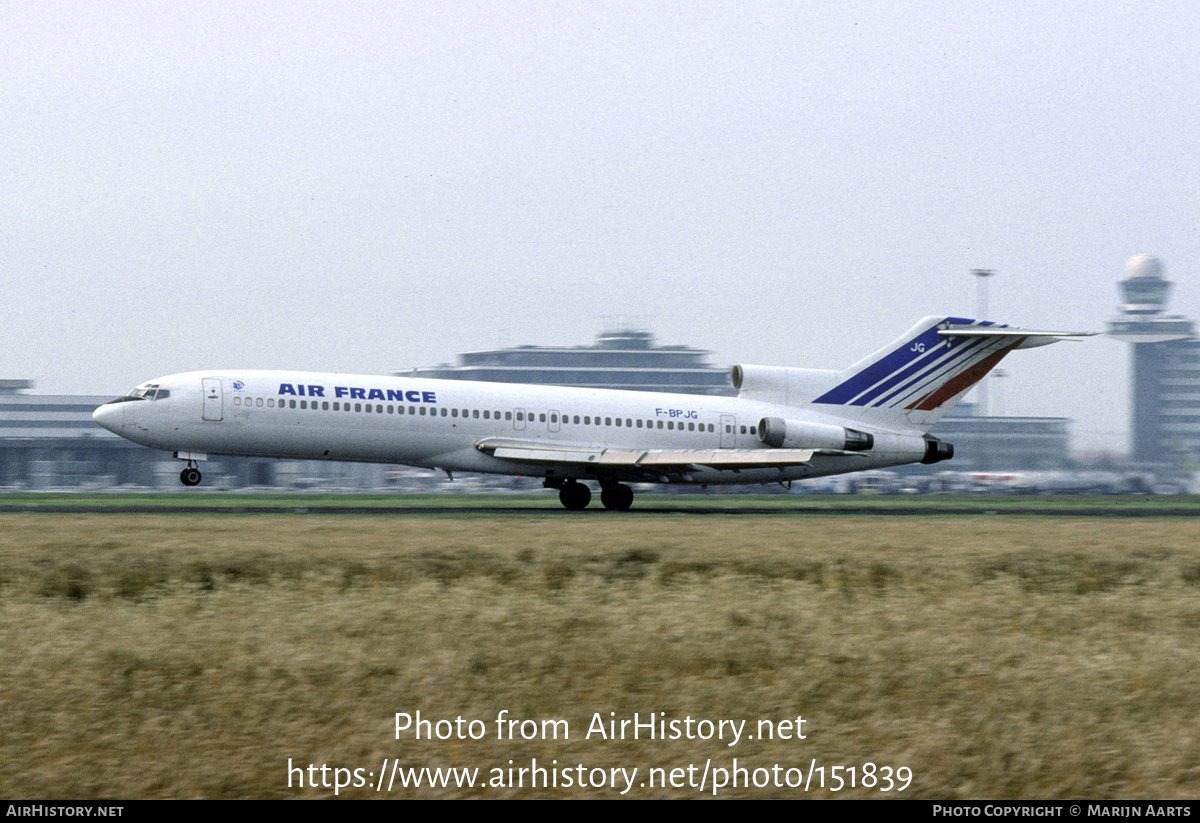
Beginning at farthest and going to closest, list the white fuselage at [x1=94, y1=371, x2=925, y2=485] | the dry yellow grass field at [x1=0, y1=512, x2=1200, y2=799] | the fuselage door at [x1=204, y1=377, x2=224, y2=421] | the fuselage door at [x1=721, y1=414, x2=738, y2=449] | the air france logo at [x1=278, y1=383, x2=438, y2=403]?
the fuselage door at [x1=721, y1=414, x2=738, y2=449] < the air france logo at [x1=278, y1=383, x2=438, y2=403] < the white fuselage at [x1=94, y1=371, x2=925, y2=485] < the fuselage door at [x1=204, y1=377, x2=224, y2=421] < the dry yellow grass field at [x1=0, y1=512, x2=1200, y2=799]

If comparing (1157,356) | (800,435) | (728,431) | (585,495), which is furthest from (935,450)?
(1157,356)

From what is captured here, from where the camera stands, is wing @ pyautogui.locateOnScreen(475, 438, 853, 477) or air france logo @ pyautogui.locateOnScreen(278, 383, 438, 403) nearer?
air france logo @ pyautogui.locateOnScreen(278, 383, 438, 403)

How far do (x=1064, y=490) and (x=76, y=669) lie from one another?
2181 inches

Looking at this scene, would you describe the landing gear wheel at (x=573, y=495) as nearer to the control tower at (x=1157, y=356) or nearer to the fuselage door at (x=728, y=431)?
the fuselage door at (x=728, y=431)

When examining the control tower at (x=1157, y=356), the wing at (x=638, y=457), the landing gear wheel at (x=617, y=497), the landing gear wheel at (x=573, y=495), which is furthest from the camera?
the control tower at (x=1157, y=356)

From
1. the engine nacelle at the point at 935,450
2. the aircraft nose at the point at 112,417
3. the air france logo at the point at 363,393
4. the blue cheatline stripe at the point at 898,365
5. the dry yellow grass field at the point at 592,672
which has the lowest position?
the dry yellow grass field at the point at 592,672

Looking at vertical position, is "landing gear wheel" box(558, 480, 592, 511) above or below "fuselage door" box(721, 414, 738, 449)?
below

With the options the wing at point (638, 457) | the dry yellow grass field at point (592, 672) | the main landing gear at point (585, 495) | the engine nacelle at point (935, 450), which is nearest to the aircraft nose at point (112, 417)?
the wing at point (638, 457)

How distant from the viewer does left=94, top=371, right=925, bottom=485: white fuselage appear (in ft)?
102

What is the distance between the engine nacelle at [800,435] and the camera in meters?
35.1

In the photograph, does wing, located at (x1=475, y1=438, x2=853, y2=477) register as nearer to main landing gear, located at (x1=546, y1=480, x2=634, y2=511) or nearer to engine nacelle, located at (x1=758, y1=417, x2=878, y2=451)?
main landing gear, located at (x1=546, y1=480, x2=634, y2=511)

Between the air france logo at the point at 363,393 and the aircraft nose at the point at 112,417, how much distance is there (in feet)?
13.5

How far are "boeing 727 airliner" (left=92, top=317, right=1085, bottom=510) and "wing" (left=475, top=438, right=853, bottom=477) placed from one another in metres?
0.05

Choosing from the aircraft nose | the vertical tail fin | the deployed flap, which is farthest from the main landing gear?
the aircraft nose
